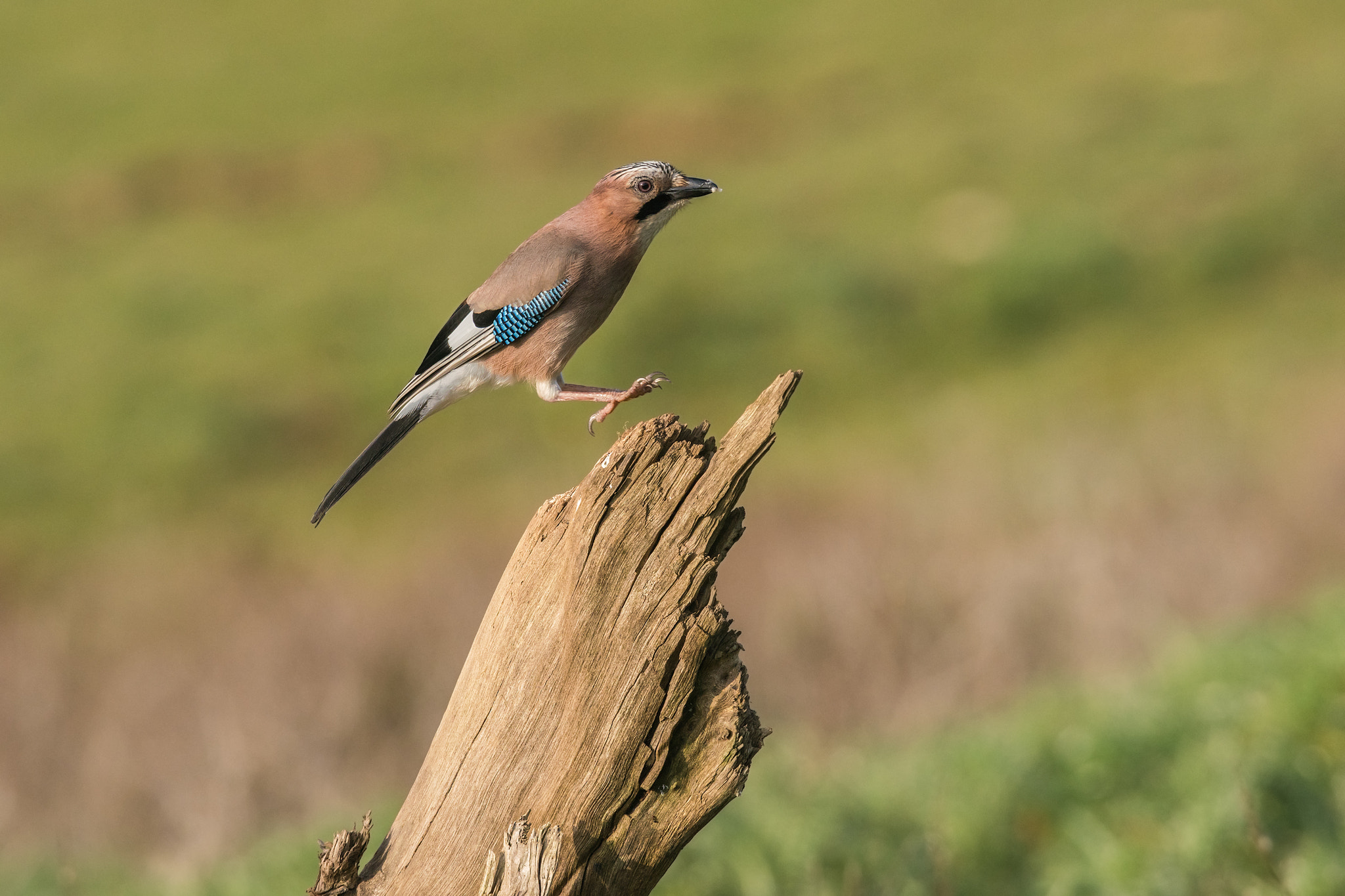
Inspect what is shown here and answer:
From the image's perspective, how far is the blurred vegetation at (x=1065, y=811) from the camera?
28.9ft

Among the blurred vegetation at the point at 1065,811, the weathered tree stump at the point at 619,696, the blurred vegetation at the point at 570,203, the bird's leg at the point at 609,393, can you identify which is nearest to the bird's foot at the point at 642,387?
the bird's leg at the point at 609,393

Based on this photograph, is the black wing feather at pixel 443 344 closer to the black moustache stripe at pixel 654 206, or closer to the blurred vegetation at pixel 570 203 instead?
the black moustache stripe at pixel 654 206

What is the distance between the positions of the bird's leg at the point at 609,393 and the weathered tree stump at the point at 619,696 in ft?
1.13

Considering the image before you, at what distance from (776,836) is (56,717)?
12978 mm

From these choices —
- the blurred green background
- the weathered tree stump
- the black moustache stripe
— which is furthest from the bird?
the blurred green background

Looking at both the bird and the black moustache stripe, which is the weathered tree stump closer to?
the bird

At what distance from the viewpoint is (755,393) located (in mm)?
27016

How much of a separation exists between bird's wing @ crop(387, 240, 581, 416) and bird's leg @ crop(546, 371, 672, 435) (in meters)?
0.30

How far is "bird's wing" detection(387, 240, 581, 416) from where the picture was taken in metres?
5.17

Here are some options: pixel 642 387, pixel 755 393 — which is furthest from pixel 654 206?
pixel 755 393

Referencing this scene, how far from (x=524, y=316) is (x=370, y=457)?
0.78 meters

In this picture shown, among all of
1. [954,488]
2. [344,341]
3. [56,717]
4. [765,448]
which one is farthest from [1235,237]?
[765,448]

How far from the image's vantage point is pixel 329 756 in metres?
16.8

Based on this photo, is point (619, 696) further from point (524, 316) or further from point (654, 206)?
point (654, 206)
